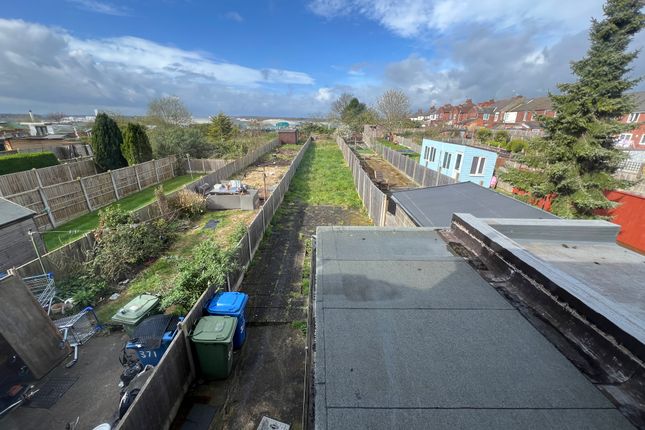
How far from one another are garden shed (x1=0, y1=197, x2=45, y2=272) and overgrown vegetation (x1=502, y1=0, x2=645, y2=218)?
Answer: 62.5ft

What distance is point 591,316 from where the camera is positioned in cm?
244

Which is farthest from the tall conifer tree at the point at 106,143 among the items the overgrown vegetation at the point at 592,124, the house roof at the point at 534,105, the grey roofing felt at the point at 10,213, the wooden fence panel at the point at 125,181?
the house roof at the point at 534,105

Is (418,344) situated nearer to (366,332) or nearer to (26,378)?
(366,332)

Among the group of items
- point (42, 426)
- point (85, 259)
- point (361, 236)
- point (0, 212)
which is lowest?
point (42, 426)

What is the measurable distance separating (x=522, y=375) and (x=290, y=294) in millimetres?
6114

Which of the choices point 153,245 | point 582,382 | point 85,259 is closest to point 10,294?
point 85,259

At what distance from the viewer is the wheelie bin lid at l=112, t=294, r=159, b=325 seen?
556cm

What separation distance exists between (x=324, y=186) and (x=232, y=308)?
47.3 feet

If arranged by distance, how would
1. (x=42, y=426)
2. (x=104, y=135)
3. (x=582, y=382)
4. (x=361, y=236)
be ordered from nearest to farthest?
(x=582, y=382)
(x=42, y=426)
(x=361, y=236)
(x=104, y=135)

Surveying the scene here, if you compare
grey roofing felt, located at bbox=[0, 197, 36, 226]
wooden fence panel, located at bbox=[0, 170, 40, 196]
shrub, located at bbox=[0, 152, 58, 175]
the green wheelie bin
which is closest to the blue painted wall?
the green wheelie bin

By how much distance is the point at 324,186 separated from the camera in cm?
1936

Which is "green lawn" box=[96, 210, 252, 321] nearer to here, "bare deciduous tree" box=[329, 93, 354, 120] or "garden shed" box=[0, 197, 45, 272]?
"garden shed" box=[0, 197, 45, 272]

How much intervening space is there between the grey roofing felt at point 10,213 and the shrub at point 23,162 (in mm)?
14804

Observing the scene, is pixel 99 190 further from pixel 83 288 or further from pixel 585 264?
pixel 585 264
